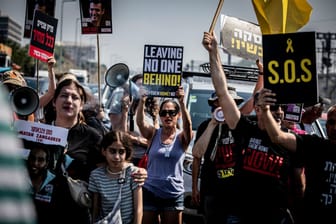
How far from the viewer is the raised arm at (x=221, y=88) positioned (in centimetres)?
401

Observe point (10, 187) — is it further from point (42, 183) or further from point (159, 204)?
point (159, 204)

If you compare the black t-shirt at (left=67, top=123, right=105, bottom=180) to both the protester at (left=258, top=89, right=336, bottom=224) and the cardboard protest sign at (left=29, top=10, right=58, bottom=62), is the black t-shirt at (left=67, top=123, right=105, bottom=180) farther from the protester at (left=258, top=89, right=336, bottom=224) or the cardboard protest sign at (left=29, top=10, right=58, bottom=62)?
the cardboard protest sign at (left=29, top=10, right=58, bottom=62)

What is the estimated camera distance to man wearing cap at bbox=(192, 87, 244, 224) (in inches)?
185

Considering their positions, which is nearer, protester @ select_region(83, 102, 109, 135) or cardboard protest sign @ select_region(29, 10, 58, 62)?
Result: protester @ select_region(83, 102, 109, 135)

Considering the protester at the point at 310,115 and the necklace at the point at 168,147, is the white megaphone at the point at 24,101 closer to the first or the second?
the necklace at the point at 168,147

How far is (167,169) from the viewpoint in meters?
5.67

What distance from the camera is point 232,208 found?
4.64m

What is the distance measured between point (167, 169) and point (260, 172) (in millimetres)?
1535

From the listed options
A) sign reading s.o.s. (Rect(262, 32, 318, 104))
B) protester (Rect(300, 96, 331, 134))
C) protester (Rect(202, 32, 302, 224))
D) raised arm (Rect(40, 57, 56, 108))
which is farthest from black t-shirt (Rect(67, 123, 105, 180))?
protester (Rect(300, 96, 331, 134))

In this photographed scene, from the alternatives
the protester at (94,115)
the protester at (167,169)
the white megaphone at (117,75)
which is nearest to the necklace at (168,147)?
the protester at (167,169)

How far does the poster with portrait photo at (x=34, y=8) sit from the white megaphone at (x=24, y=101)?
142 inches

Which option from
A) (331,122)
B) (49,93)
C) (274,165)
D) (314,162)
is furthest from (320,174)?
(49,93)

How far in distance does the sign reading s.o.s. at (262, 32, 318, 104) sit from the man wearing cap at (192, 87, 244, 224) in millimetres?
912

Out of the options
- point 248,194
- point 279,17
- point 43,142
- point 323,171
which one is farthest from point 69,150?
point 279,17
